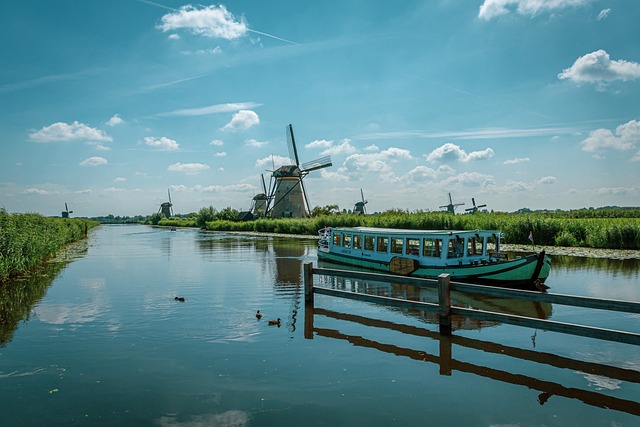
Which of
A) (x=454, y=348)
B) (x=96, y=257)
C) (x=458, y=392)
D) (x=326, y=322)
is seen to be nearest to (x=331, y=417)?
(x=458, y=392)

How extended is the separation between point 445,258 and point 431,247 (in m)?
1.16

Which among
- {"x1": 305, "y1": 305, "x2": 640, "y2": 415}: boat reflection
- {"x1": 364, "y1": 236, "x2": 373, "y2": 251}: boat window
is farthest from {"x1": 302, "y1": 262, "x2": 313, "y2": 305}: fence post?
{"x1": 364, "y1": 236, "x2": 373, "y2": 251}: boat window

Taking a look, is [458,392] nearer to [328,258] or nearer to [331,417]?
[331,417]

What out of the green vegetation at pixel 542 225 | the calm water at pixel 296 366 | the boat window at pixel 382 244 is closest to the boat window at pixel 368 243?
the boat window at pixel 382 244

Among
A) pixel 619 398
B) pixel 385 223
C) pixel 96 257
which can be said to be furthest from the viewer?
pixel 385 223

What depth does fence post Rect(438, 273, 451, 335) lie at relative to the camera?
1081cm

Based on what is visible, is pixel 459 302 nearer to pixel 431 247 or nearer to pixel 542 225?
pixel 431 247

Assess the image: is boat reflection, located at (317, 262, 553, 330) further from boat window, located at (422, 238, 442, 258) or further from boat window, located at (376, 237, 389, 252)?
boat window, located at (376, 237, 389, 252)

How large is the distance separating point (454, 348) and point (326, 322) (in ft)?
13.1

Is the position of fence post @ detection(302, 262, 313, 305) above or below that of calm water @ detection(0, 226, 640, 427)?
above

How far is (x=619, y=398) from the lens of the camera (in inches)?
306

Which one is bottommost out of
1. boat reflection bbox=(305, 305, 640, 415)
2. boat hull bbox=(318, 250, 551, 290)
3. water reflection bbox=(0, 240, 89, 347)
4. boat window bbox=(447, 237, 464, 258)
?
boat reflection bbox=(305, 305, 640, 415)

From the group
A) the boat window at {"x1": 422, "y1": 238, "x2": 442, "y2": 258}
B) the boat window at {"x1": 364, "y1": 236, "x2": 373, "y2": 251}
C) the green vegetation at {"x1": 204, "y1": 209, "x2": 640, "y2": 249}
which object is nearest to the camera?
→ the boat window at {"x1": 422, "y1": 238, "x2": 442, "y2": 258}

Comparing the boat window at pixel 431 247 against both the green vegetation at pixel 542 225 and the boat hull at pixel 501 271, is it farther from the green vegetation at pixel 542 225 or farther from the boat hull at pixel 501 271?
the green vegetation at pixel 542 225
